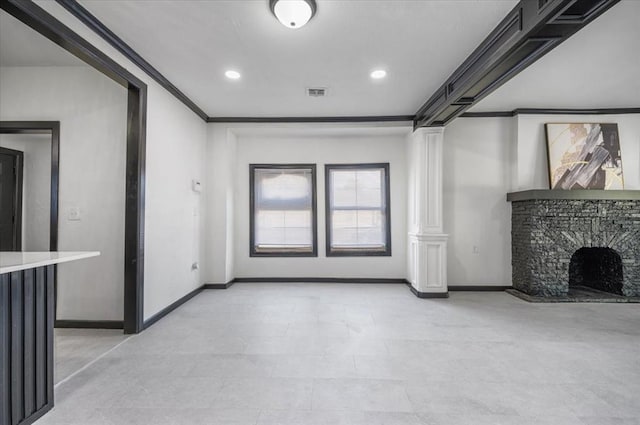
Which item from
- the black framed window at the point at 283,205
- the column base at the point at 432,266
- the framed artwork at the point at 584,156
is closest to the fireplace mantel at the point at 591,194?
the framed artwork at the point at 584,156

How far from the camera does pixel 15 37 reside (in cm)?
279

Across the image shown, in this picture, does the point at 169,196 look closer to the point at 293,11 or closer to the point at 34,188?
the point at 34,188

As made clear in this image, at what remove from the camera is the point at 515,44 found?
233 cm

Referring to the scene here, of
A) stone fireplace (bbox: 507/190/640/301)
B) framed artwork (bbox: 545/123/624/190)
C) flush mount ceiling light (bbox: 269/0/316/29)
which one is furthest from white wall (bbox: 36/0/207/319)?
framed artwork (bbox: 545/123/624/190)

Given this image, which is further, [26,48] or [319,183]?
[319,183]

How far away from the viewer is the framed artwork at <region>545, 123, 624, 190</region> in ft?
15.2

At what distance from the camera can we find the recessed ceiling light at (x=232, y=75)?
132 inches

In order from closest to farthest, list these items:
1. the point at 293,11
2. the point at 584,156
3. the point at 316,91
Answer: the point at 293,11, the point at 316,91, the point at 584,156

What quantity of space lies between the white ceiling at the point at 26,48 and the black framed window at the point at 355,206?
3819 mm

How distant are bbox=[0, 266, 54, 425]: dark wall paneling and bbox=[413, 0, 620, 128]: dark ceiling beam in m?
3.61

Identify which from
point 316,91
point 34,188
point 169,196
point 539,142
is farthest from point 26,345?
point 539,142

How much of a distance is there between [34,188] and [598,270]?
26.9 ft

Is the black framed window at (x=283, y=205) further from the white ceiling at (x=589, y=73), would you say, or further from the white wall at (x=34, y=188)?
the white ceiling at (x=589, y=73)

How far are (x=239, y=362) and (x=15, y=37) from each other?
→ 11.8 feet
